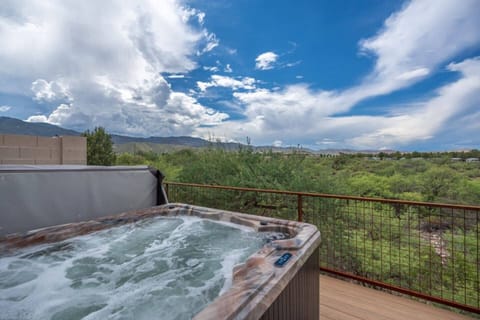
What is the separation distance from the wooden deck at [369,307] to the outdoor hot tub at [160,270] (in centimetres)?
54

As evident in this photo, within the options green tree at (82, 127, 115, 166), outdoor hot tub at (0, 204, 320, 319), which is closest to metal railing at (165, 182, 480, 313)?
outdoor hot tub at (0, 204, 320, 319)

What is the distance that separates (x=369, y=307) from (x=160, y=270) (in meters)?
1.75

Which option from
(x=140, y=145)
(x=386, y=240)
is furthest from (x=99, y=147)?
(x=386, y=240)

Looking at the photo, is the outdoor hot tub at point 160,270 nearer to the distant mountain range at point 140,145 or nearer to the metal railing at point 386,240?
the metal railing at point 386,240

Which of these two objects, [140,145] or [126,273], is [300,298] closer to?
[126,273]

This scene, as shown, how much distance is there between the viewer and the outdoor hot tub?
3.89 feet

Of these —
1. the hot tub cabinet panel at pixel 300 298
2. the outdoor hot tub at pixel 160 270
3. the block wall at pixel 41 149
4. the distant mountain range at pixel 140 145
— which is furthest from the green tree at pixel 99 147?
the hot tub cabinet panel at pixel 300 298

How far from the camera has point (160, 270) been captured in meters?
1.71

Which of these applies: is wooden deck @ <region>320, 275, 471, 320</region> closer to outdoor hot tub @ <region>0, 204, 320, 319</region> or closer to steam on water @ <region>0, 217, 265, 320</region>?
outdoor hot tub @ <region>0, 204, 320, 319</region>

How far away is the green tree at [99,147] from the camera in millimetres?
8695

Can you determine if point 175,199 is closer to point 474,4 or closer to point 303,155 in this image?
point 303,155

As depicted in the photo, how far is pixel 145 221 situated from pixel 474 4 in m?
5.07

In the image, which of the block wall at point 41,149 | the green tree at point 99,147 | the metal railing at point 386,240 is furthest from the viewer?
the green tree at point 99,147

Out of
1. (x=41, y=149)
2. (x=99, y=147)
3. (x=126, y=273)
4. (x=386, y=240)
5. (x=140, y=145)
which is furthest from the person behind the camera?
(x=99, y=147)
